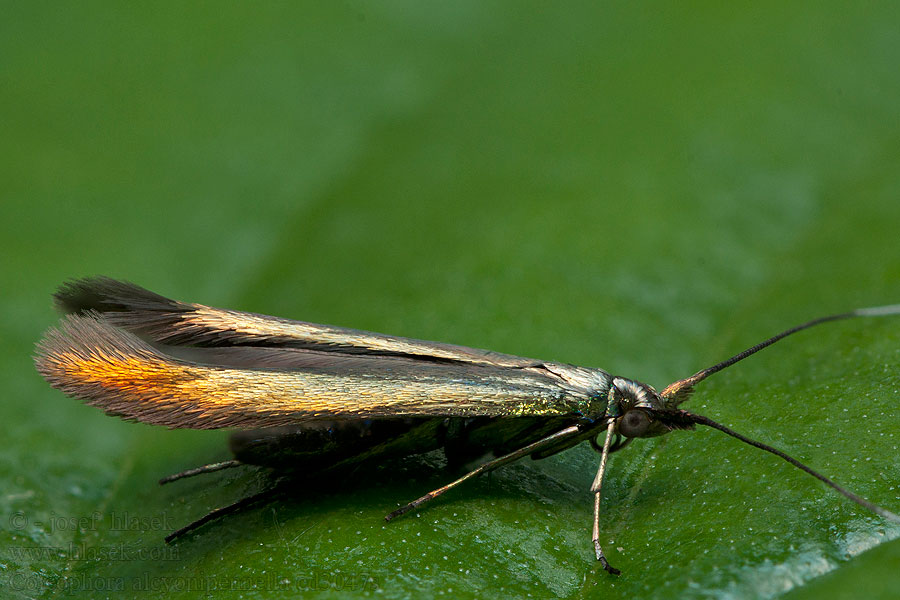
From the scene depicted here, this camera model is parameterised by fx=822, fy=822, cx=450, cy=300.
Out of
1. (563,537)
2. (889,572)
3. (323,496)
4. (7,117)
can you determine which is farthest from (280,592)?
(7,117)

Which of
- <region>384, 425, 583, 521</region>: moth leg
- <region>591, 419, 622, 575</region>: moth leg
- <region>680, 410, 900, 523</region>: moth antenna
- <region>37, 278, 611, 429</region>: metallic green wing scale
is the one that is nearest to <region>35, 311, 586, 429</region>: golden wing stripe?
<region>37, 278, 611, 429</region>: metallic green wing scale

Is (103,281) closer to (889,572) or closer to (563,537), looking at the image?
(563,537)

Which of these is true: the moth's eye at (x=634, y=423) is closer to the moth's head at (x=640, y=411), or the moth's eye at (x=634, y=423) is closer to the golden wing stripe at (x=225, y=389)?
the moth's head at (x=640, y=411)

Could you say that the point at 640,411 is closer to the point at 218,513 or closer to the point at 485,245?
the point at 485,245

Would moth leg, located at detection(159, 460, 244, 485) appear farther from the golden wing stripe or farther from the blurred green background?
the golden wing stripe

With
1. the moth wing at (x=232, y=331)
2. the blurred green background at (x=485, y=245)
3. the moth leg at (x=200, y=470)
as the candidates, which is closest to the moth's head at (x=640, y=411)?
the blurred green background at (x=485, y=245)
